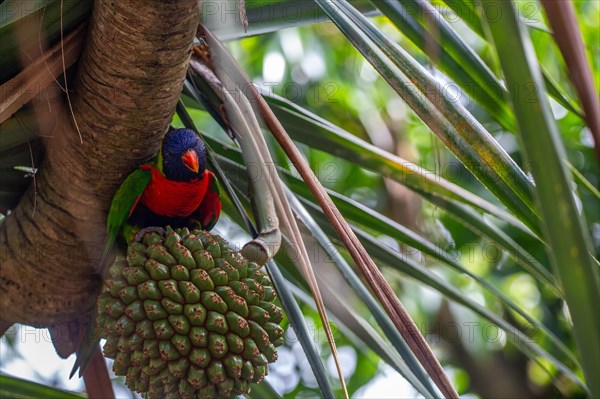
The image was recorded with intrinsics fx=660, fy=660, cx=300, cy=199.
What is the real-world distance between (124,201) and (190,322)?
341 mm

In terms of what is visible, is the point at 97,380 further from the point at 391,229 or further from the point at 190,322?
the point at 391,229

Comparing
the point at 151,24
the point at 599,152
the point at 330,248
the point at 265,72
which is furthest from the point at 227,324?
the point at 265,72

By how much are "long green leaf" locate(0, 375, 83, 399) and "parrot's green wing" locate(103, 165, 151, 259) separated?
381 millimetres

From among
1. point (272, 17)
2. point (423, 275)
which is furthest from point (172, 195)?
point (423, 275)

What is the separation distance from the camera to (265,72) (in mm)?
2938

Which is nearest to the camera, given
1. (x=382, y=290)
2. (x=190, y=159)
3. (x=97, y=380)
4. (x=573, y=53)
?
(x=573, y=53)

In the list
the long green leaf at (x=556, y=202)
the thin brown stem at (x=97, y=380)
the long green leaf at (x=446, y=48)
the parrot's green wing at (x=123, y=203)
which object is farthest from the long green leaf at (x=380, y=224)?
the long green leaf at (x=556, y=202)

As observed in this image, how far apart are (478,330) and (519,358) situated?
0.66m

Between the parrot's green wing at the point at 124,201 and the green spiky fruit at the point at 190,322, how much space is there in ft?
0.63

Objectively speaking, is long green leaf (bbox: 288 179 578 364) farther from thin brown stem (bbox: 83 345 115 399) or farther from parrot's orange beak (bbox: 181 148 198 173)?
thin brown stem (bbox: 83 345 115 399)

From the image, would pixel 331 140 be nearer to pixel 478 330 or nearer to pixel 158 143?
pixel 158 143

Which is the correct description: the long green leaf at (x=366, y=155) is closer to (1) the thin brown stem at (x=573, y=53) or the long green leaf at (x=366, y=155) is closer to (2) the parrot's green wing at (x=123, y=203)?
(2) the parrot's green wing at (x=123, y=203)

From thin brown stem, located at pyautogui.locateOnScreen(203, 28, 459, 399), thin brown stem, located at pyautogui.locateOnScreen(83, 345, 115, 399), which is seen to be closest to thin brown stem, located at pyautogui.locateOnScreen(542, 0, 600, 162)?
thin brown stem, located at pyautogui.locateOnScreen(203, 28, 459, 399)

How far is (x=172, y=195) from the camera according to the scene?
1482 millimetres
